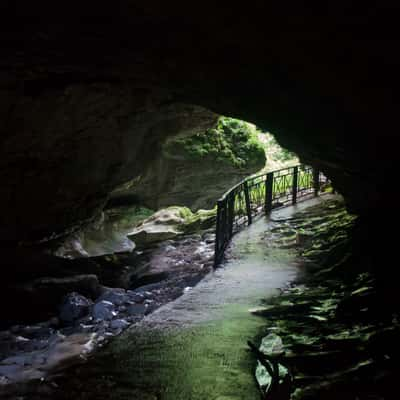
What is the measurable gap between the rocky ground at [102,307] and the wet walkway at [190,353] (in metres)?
0.59

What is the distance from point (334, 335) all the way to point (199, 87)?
361cm

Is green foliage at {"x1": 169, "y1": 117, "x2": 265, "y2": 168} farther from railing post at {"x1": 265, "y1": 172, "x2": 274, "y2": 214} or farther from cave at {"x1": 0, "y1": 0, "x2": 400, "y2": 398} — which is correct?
cave at {"x1": 0, "y1": 0, "x2": 400, "y2": 398}

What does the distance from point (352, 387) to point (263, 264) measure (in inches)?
235

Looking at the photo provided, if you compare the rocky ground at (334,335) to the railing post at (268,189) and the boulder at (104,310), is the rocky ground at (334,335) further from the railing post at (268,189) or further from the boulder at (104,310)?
the railing post at (268,189)

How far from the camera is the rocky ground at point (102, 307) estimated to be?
5922 millimetres

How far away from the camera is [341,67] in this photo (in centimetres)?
427

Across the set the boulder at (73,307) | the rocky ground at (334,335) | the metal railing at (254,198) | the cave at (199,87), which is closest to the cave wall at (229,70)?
the cave at (199,87)

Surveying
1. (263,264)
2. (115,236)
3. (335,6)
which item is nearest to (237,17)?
(335,6)

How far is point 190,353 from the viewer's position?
5.51 meters

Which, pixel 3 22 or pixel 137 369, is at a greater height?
pixel 3 22

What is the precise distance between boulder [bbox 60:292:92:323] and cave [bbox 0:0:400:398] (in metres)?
0.60

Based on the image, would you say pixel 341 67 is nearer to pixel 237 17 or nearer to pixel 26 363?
pixel 237 17

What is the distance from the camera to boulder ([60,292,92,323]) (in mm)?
9125

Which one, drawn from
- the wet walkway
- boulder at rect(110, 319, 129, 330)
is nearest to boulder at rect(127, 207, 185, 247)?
the wet walkway
